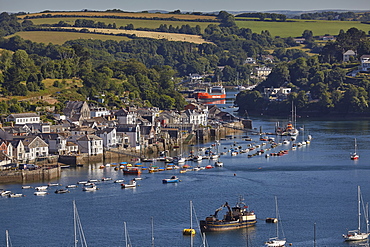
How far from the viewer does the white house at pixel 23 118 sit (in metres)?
55.2

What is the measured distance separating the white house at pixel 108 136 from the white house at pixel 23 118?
578 cm

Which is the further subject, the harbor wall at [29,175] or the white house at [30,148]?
the white house at [30,148]

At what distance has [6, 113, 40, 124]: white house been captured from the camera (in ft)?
181

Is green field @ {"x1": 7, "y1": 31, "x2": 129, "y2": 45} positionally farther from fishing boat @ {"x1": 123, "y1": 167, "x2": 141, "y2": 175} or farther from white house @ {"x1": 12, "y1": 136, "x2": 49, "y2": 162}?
fishing boat @ {"x1": 123, "y1": 167, "x2": 141, "y2": 175}

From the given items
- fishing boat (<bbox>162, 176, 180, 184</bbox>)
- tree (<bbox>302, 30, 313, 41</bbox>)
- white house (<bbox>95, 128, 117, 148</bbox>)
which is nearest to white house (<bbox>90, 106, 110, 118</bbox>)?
white house (<bbox>95, 128, 117, 148</bbox>)

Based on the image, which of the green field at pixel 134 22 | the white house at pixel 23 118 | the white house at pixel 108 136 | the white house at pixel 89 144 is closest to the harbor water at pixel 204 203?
the white house at pixel 89 144

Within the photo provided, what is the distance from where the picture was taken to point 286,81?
93625mm

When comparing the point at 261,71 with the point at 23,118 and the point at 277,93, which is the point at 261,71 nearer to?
the point at 277,93

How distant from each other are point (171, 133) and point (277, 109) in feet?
90.4

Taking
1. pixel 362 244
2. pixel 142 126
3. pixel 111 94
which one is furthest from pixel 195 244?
pixel 111 94

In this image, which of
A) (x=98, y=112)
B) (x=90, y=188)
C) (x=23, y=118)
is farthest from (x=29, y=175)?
(x=98, y=112)

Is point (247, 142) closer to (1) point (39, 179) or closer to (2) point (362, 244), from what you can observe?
(1) point (39, 179)

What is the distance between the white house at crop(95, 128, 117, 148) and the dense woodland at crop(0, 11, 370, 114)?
1020 cm

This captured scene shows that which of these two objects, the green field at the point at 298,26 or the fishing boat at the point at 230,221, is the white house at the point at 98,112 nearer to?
the fishing boat at the point at 230,221
